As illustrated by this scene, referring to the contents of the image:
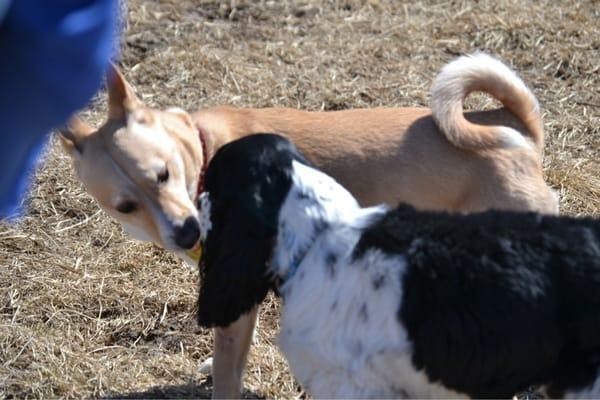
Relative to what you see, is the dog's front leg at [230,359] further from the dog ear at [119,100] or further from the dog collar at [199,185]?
the dog ear at [119,100]

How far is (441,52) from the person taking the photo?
20.7 ft

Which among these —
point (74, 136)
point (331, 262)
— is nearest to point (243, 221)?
point (331, 262)

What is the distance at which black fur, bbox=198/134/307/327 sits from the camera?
2775mm

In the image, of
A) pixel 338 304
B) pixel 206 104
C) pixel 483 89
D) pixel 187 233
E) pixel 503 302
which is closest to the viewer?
pixel 503 302

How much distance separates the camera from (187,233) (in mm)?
3451

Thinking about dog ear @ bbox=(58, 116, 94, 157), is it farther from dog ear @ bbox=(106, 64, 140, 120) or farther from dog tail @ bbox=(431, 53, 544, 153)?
dog tail @ bbox=(431, 53, 544, 153)

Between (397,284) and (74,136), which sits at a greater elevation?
(397,284)

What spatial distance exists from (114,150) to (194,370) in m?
0.93

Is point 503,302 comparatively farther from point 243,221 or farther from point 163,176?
point 163,176

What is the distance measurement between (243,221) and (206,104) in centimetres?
308

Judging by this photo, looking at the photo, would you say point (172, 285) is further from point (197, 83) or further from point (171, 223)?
point (197, 83)

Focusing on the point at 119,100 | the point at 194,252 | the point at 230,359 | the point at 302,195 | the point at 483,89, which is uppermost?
the point at 302,195

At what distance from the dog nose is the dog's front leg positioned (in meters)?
0.33

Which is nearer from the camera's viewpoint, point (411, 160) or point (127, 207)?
point (127, 207)
